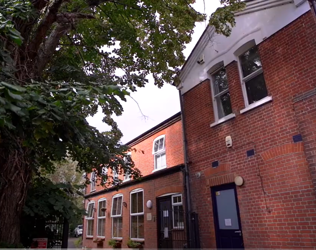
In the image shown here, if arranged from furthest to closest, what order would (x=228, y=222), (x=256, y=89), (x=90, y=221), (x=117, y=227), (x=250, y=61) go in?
1. (x=90, y=221)
2. (x=117, y=227)
3. (x=250, y=61)
4. (x=256, y=89)
5. (x=228, y=222)

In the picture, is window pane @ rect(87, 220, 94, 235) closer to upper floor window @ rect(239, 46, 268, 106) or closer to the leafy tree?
the leafy tree

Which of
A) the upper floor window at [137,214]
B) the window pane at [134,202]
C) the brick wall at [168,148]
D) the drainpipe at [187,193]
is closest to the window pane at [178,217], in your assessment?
the drainpipe at [187,193]

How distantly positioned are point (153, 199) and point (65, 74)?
6188 millimetres

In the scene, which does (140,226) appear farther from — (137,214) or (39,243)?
(39,243)

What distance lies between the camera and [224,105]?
27.1ft

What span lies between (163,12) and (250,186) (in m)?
5.42

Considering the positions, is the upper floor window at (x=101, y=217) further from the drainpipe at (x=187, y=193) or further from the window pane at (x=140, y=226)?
the drainpipe at (x=187, y=193)

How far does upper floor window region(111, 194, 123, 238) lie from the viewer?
13539mm

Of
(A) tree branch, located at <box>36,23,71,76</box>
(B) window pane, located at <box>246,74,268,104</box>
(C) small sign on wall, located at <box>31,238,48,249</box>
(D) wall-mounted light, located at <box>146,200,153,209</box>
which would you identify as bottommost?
(C) small sign on wall, located at <box>31,238,48,249</box>

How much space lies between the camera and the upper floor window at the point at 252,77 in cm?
717

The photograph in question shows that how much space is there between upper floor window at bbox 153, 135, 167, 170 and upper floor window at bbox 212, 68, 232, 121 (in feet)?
11.6

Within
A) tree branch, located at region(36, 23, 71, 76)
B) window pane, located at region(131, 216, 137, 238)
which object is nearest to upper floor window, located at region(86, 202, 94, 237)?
window pane, located at region(131, 216, 137, 238)

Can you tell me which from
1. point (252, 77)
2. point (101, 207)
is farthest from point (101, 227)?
point (252, 77)

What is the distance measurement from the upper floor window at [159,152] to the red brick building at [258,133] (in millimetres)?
2330
